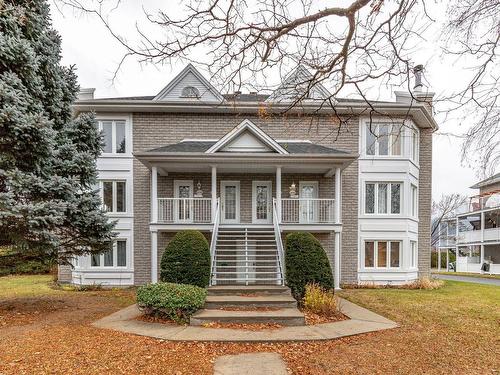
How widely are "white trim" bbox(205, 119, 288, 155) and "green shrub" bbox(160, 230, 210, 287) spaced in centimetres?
382

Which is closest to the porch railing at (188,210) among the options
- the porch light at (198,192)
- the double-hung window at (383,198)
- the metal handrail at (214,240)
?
the porch light at (198,192)

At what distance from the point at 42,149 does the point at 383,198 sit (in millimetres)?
12119

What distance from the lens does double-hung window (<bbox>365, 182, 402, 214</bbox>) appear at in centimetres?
1391

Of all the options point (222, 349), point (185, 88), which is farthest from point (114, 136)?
point (222, 349)

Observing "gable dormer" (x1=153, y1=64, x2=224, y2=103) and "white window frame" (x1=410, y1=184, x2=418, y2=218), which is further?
"white window frame" (x1=410, y1=184, x2=418, y2=218)

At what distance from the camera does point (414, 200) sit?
48.1 ft

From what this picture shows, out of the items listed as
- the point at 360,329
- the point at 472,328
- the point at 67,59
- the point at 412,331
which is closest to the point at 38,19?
the point at 67,59

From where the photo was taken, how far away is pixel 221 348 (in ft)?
17.6

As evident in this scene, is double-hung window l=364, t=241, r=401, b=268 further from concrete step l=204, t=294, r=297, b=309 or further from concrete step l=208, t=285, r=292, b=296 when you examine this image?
concrete step l=204, t=294, r=297, b=309

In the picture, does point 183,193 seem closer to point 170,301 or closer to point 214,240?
point 214,240

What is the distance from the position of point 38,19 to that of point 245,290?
8.25 m

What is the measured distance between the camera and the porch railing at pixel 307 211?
13047mm

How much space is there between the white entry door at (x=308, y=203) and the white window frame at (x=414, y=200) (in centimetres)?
422

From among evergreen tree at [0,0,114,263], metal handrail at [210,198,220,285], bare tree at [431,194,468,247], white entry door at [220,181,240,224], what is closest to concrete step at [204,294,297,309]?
metal handrail at [210,198,220,285]
